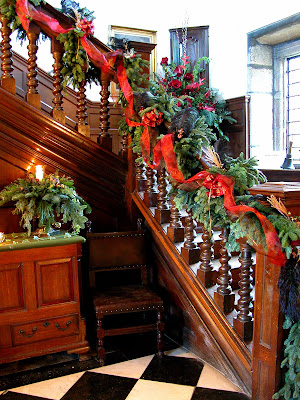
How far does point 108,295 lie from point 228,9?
453cm

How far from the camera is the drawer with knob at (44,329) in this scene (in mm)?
2391

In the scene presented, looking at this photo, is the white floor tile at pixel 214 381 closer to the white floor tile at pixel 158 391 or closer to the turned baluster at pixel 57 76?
the white floor tile at pixel 158 391

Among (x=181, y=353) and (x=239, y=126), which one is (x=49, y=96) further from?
(x=181, y=353)

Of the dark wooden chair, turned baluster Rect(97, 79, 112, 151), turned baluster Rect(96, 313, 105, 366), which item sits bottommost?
turned baluster Rect(96, 313, 105, 366)

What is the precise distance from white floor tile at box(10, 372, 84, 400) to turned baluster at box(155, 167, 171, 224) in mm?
1188

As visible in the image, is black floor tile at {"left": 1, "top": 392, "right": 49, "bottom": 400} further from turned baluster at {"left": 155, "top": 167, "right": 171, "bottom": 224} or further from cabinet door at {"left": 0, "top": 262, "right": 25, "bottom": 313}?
turned baluster at {"left": 155, "top": 167, "right": 171, "bottom": 224}

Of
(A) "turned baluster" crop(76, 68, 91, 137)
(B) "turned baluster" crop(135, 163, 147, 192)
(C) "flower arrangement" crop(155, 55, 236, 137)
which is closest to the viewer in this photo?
(A) "turned baluster" crop(76, 68, 91, 137)

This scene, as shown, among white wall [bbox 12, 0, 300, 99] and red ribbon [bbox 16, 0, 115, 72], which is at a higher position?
white wall [bbox 12, 0, 300, 99]

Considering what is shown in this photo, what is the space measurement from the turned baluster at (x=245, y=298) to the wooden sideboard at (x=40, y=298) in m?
1.09

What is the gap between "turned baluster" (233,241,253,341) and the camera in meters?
2.01

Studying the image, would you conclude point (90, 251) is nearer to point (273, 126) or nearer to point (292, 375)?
point (292, 375)

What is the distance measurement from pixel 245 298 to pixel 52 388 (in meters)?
1.25

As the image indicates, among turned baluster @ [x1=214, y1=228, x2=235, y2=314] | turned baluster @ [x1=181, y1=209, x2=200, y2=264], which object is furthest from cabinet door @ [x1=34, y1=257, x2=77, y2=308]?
turned baluster @ [x1=214, y1=228, x2=235, y2=314]

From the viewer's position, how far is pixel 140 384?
2252 millimetres
